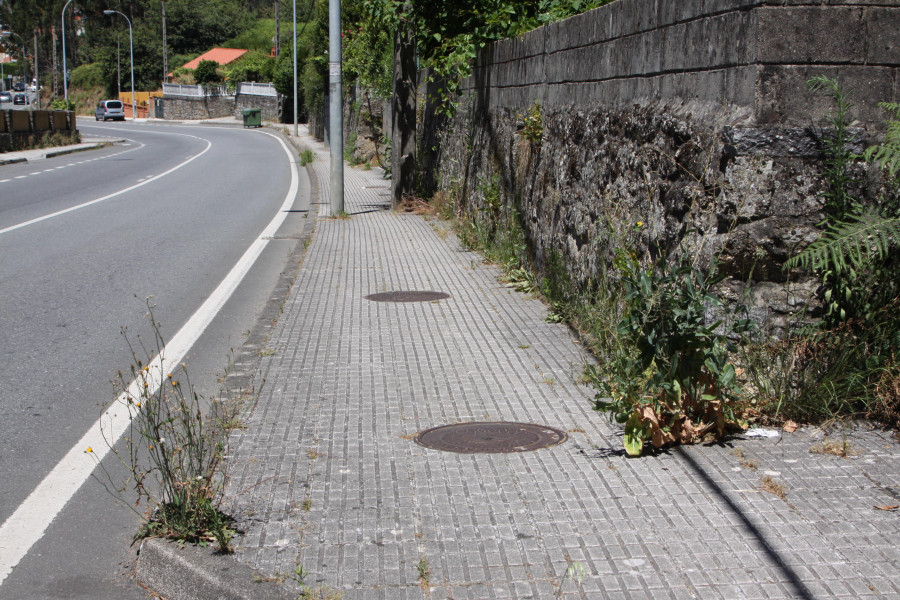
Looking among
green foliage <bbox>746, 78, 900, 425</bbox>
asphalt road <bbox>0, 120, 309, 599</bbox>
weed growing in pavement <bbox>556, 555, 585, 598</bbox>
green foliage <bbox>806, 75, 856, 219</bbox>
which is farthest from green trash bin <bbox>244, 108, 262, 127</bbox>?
weed growing in pavement <bbox>556, 555, 585, 598</bbox>

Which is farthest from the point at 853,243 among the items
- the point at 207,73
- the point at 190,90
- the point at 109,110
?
the point at 207,73

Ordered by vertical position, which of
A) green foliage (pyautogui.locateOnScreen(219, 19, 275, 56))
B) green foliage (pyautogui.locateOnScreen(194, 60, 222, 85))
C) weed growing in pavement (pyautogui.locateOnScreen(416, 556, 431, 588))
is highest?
green foliage (pyautogui.locateOnScreen(219, 19, 275, 56))

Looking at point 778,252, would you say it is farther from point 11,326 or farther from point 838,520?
point 11,326

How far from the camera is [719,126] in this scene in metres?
5.26

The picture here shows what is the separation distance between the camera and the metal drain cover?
8.92 meters

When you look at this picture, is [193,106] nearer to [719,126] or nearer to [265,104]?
[265,104]

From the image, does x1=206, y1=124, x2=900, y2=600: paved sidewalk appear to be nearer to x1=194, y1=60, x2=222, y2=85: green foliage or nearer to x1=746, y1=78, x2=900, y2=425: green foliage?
x1=746, y1=78, x2=900, y2=425: green foliage

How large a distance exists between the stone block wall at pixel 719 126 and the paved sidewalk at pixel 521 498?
3.51 feet

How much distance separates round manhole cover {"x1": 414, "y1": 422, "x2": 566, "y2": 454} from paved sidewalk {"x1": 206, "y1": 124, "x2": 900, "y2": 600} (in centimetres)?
9

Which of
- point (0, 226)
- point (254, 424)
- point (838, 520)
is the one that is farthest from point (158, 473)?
point (0, 226)

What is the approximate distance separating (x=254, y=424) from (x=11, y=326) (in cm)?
378

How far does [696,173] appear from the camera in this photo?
5.48m

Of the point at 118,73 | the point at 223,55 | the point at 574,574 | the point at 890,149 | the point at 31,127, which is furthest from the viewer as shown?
the point at 223,55

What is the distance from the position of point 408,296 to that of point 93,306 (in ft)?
9.78
